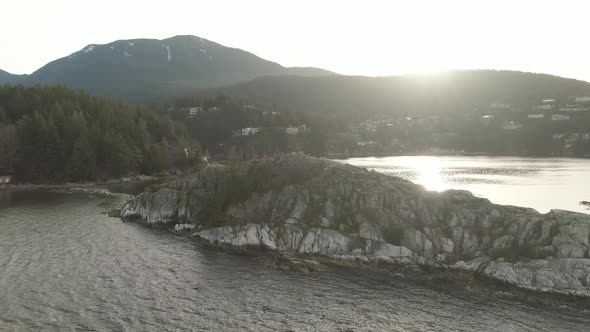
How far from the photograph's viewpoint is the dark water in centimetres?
3609

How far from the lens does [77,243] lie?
59250 mm

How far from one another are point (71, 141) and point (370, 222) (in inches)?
4162

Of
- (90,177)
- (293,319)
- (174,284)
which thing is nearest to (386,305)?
(293,319)

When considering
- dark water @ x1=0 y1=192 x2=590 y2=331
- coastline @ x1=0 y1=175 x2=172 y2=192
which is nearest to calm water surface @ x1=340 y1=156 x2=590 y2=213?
dark water @ x1=0 y1=192 x2=590 y2=331

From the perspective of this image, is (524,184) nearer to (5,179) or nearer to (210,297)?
(210,297)

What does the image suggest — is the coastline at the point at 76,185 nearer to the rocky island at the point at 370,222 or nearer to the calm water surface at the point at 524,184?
the rocky island at the point at 370,222

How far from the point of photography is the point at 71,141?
125 meters

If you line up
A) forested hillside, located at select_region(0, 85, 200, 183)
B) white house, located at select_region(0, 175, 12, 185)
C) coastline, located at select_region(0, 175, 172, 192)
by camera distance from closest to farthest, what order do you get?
coastline, located at select_region(0, 175, 172, 192) → white house, located at select_region(0, 175, 12, 185) → forested hillside, located at select_region(0, 85, 200, 183)

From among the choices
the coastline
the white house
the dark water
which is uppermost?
the white house

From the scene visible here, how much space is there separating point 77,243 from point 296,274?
33.7 metres

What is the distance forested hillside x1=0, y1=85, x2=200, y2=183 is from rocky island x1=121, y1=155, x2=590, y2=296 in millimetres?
60080

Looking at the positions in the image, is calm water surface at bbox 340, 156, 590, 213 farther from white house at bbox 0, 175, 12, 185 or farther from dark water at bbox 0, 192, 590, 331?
white house at bbox 0, 175, 12, 185

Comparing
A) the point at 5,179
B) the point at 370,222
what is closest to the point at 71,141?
the point at 5,179

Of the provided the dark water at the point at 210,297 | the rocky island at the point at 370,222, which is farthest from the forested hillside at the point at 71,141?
the dark water at the point at 210,297
